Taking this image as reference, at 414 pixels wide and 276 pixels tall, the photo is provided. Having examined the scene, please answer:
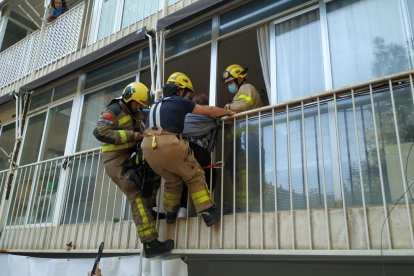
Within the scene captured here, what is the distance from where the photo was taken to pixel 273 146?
3982 millimetres

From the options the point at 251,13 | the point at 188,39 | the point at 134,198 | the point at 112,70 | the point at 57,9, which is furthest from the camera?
the point at 57,9

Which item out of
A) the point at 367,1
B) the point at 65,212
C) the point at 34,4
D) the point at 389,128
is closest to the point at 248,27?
the point at 367,1

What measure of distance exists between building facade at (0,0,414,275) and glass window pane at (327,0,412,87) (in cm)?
1

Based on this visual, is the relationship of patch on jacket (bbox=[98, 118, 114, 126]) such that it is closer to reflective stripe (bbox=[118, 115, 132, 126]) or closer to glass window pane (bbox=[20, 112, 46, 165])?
reflective stripe (bbox=[118, 115, 132, 126])

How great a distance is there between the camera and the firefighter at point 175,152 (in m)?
3.96

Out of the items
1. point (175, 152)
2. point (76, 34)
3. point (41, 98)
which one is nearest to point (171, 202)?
point (175, 152)

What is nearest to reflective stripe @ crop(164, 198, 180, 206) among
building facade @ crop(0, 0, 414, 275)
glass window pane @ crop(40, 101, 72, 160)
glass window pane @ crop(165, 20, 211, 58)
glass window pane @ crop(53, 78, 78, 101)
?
building facade @ crop(0, 0, 414, 275)

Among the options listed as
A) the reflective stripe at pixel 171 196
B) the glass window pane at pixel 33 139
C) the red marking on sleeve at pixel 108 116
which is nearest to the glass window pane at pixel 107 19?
the glass window pane at pixel 33 139

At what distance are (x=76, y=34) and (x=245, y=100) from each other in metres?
5.23

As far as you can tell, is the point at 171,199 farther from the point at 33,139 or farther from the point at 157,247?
the point at 33,139

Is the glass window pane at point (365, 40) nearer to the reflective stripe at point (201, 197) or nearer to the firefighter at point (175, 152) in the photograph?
the firefighter at point (175, 152)

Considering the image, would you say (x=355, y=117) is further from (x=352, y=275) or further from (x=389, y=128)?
(x=352, y=275)

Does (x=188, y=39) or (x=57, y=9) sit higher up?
(x=57, y=9)

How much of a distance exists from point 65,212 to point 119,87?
2.26 meters
